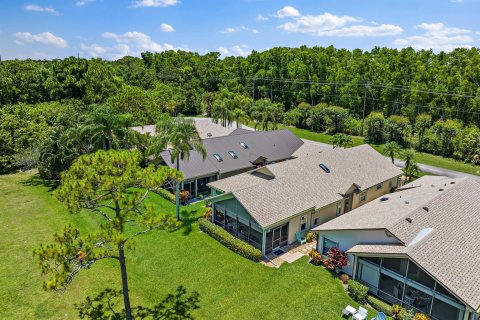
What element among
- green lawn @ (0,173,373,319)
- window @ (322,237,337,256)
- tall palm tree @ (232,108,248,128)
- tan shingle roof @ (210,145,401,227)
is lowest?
green lawn @ (0,173,373,319)

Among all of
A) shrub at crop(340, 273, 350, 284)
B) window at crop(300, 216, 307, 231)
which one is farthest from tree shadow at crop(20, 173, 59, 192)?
shrub at crop(340, 273, 350, 284)

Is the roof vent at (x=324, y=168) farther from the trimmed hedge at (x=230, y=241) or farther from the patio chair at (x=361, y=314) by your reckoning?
the patio chair at (x=361, y=314)

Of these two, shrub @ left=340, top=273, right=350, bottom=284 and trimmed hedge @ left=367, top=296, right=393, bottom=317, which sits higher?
shrub @ left=340, top=273, right=350, bottom=284

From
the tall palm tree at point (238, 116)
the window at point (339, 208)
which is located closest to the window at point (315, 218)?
the window at point (339, 208)

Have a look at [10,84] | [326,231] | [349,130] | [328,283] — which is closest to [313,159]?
[326,231]

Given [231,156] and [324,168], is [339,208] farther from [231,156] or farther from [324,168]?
[231,156]

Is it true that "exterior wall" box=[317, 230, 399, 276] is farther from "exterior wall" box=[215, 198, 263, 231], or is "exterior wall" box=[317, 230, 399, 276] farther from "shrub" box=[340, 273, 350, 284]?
"exterior wall" box=[215, 198, 263, 231]
